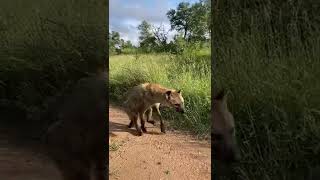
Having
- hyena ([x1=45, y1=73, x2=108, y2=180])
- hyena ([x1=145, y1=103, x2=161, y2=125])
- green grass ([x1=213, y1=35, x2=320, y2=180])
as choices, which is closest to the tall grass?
green grass ([x1=213, y1=35, x2=320, y2=180])

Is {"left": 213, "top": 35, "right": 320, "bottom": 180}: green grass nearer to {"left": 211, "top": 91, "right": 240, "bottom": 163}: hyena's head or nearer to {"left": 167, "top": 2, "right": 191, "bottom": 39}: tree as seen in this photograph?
{"left": 211, "top": 91, "right": 240, "bottom": 163}: hyena's head

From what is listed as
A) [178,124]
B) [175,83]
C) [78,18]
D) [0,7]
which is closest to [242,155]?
[178,124]

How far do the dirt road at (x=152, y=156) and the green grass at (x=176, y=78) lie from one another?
82 millimetres

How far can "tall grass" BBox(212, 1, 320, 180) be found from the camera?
177 cm

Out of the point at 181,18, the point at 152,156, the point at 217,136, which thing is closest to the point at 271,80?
the point at 217,136

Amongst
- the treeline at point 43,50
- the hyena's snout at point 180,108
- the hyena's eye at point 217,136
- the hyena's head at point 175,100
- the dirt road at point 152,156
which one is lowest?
the dirt road at point 152,156

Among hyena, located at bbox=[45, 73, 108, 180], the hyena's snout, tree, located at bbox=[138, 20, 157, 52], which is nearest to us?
hyena, located at bbox=[45, 73, 108, 180]

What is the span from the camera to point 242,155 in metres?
1.86

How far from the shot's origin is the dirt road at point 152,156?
1735 millimetres

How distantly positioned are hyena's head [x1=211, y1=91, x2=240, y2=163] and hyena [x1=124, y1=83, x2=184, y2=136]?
0.60 feet

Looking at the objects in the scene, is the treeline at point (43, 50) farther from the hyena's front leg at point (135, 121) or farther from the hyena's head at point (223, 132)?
the hyena's head at point (223, 132)

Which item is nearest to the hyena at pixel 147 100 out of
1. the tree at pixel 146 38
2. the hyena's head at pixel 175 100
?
the hyena's head at pixel 175 100

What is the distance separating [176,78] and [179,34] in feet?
0.75

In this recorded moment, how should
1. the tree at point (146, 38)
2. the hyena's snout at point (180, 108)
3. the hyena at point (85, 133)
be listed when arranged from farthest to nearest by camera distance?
the hyena's snout at point (180, 108) < the tree at point (146, 38) < the hyena at point (85, 133)
